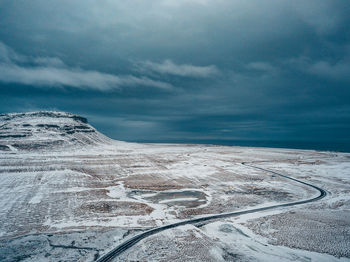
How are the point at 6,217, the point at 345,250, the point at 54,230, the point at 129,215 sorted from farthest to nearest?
the point at 129,215 < the point at 6,217 < the point at 54,230 < the point at 345,250

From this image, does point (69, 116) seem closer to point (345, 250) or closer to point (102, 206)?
point (102, 206)

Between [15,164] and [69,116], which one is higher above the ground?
[69,116]

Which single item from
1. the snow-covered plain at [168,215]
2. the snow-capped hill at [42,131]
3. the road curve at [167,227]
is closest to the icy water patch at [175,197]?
the snow-covered plain at [168,215]

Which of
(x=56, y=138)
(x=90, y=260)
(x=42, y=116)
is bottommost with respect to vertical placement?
(x=90, y=260)

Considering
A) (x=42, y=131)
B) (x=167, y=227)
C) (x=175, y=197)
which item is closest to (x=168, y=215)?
(x=167, y=227)

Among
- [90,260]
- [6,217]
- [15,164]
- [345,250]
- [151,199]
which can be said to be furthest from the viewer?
[15,164]

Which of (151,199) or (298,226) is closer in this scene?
(298,226)

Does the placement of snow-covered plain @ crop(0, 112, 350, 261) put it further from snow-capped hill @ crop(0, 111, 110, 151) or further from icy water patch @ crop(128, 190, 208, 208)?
snow-capped hill @ crop(0, 111, 110, 151)

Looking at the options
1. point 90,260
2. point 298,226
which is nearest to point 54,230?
point 90,260
